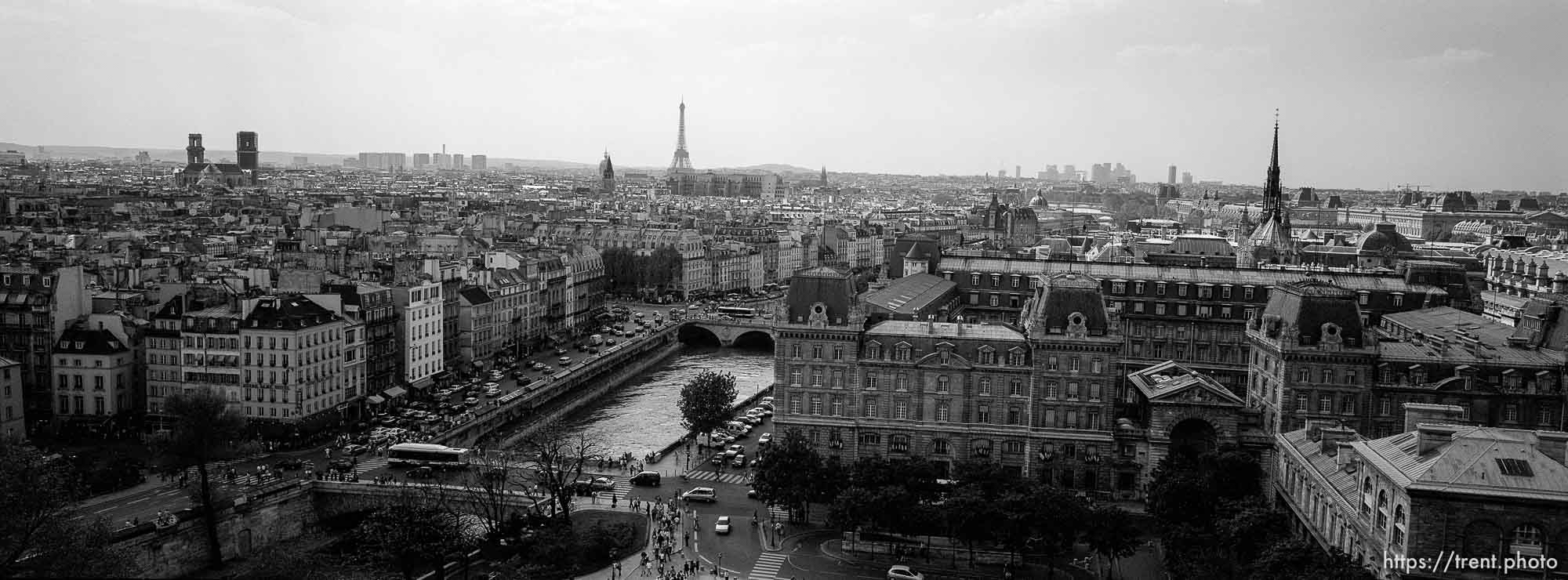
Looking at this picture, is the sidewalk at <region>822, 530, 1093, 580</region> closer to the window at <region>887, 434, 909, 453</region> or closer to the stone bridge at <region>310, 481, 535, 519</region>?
the window at <region>887, 434, 909, 453</region>

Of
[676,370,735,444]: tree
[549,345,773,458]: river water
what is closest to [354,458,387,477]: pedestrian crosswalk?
[549,345,773,458]: river water

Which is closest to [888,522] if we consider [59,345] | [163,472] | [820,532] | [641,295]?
[820,532]

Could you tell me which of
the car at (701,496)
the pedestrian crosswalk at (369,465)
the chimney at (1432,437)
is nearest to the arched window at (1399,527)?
the chimney at (1432,437)

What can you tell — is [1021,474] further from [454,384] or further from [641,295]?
[641,295]

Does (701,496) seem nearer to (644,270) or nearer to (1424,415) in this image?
(1424,415)

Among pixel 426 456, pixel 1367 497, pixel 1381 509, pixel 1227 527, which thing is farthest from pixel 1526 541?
pixel 426 456

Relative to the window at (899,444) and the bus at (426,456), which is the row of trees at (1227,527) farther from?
the bus at (426,456)
